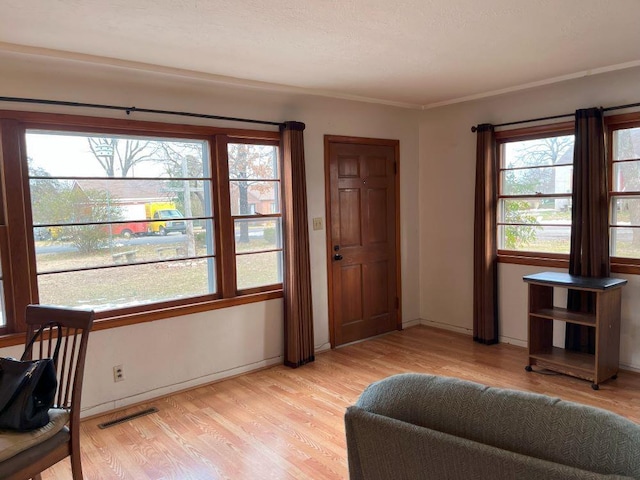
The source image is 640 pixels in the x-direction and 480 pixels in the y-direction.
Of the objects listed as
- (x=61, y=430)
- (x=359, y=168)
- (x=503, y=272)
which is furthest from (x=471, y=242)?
(x=61, y=430)

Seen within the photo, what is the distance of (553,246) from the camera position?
4.21m

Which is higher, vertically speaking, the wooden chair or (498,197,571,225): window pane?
(498,197,571,225): window pane

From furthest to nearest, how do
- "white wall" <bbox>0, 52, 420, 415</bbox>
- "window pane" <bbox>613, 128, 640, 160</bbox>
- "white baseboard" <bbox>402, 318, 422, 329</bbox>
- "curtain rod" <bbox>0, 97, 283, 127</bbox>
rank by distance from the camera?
"white baseboard" <bbox>402, 318, 422, 329</bbox> → "window pane" <bbox>613, 128, 640, 160</bbox> → "white wall" <bbox>0, 52, 420, 415</bbox> → "curtain rod" <bbox>0, 97, 283, 127</bbox>

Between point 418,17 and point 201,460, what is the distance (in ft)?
8.81

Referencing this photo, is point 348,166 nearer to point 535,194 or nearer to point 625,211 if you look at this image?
point 535,194

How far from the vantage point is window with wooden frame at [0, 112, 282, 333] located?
2975 millimetres

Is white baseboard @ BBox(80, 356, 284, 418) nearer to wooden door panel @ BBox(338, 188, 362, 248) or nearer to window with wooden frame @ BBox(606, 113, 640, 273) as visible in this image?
wooden door panel @ BBox(338, 188, 362, 248)

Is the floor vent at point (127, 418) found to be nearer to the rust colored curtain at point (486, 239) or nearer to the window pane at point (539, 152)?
the rust colored curtain at point (486, 239)

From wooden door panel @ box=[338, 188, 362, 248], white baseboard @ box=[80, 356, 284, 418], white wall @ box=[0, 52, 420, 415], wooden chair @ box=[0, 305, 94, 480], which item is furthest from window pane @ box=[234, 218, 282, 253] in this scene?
wooden chair @ box=[0, 305, 94, 480]

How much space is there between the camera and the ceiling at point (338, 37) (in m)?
2.28

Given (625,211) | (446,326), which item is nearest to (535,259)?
(625,211)

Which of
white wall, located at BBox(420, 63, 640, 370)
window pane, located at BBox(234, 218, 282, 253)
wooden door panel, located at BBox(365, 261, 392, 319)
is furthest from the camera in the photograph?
wooden door panel, located at BBox(365, 261, 392, 319)

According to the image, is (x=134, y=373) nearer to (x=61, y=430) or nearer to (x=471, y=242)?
(x=61, y=430)

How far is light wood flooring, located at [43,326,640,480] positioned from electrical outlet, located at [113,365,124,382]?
0.24 metres
